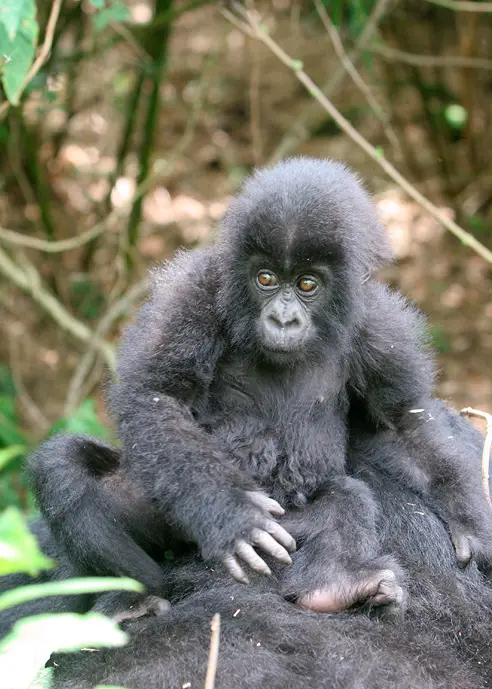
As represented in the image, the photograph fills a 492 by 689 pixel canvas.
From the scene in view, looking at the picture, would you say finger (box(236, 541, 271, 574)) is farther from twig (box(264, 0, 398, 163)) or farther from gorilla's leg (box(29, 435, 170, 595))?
twig (box(264, 0, 398, 163))

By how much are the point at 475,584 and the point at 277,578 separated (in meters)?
0.63

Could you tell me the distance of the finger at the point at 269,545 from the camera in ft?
8.72

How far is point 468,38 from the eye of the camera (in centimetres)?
787

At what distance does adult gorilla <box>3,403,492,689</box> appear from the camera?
263cm

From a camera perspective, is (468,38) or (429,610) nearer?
(429,610)

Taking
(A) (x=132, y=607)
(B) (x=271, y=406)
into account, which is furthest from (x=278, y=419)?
(A) (x=132, y=607)

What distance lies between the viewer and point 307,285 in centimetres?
321

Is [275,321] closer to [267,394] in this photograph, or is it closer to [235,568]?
[267,394]

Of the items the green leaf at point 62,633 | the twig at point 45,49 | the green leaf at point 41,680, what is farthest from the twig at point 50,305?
the green leaf at point 62,633

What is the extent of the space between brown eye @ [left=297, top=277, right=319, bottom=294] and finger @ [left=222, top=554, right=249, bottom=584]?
955 millimetres

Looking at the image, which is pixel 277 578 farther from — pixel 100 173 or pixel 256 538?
pixel 100 173

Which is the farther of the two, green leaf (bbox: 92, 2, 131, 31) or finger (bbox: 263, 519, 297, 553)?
green leaf (bbox: 92, 2, 131, 31)

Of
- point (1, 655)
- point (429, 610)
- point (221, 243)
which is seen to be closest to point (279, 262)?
point (221, 243)

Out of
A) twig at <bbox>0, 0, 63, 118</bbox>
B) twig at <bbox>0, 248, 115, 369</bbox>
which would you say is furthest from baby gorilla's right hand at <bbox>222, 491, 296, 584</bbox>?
twig at <bbox>0, 248, 115, 369</bbox>
